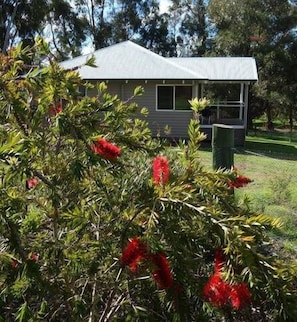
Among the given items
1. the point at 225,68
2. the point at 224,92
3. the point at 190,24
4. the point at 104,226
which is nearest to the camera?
the point at 104,226

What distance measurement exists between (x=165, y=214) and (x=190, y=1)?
47.5 m

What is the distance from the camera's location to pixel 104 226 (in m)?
1.96

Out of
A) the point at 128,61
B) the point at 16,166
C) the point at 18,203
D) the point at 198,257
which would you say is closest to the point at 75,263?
the point at 18,203

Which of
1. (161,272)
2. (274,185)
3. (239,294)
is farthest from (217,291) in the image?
(274,185)

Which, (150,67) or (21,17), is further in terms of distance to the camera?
(21,17)

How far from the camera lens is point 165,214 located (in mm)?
1735

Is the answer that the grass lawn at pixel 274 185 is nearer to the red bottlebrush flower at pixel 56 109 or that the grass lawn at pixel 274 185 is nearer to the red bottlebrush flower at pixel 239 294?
the red bottlebrush flower at pixel 239 294

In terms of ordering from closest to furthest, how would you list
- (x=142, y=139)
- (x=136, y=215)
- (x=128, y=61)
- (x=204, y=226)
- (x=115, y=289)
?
(x=204, y=226)
(x=136, y=215)
(x=115, y=289)
(x=142, y=139)
(x=128, y=61)

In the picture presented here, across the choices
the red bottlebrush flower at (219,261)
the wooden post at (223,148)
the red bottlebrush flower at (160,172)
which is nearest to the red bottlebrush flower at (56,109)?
the red bottlebrush flower at (160,172)

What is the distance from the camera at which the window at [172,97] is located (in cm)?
1822

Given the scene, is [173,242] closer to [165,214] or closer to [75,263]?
[165,214]

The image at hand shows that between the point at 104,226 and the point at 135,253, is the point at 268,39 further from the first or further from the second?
the point at 135,253

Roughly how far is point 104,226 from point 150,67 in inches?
662

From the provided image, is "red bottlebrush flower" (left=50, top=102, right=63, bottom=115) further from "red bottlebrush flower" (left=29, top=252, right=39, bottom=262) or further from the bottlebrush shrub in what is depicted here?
"red bottlebrush flower" (left=29, top=252, right=39, bottom=262)
